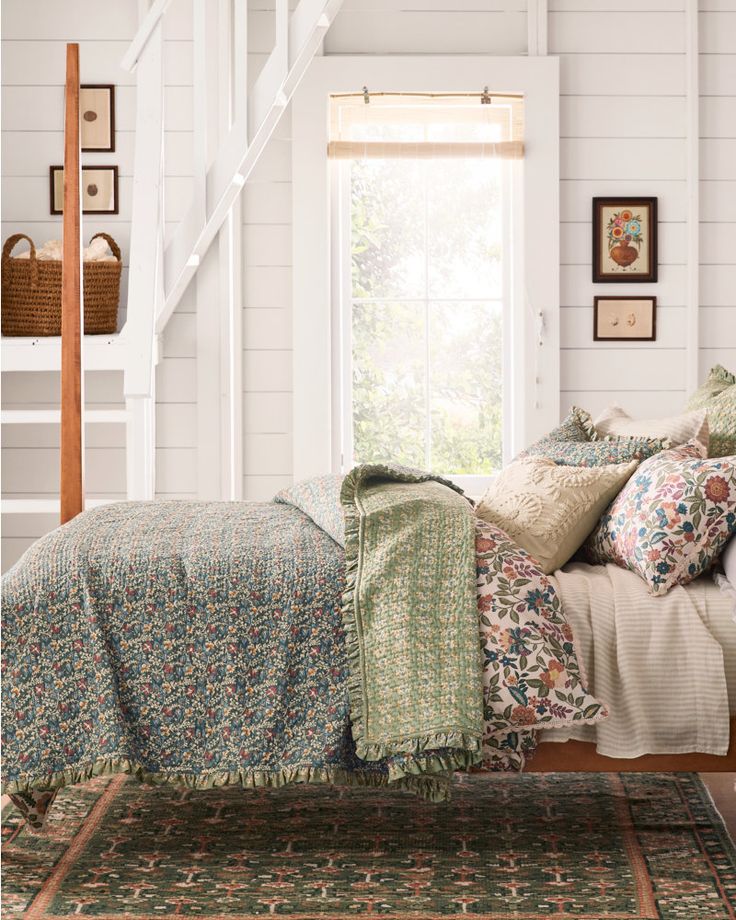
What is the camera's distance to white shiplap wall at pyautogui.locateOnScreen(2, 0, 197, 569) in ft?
14.1

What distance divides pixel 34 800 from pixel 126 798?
0.34 metres

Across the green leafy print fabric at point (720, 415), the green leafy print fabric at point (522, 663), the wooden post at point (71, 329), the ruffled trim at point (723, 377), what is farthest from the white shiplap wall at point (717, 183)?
the green leafy print fabric at point (522, 663)

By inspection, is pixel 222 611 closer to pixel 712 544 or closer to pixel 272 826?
pixel 272 826

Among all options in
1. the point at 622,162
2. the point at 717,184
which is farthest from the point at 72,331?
the point at 717,184

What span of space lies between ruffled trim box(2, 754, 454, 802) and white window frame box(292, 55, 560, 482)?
239 centimetres

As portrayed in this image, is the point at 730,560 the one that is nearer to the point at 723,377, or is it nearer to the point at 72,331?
the point at 723,377

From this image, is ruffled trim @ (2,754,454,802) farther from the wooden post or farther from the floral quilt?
the wooden post

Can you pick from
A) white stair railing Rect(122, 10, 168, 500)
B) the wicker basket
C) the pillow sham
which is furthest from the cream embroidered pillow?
the wicker basket

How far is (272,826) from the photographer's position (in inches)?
89.6

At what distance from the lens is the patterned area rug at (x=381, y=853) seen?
1.91m

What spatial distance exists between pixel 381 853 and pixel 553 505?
81 centimetres

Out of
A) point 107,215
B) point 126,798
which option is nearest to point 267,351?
point 107,215

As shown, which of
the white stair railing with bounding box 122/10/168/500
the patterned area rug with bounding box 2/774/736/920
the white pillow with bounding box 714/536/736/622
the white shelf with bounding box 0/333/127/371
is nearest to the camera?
the patterned area rug with bounding box 2/774/736/920

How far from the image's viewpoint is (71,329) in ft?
10.1
